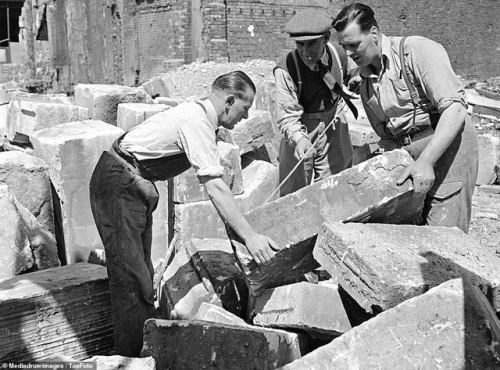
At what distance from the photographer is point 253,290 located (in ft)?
10.4

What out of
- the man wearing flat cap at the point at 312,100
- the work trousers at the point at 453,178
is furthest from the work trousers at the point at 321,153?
the work trousers at the point at 453,178

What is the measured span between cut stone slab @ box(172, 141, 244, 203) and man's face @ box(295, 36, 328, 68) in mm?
1001

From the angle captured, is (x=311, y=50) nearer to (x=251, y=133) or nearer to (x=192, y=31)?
(x=251, y=133)

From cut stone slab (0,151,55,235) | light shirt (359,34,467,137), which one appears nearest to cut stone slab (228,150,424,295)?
light shirt (359,34,467,137)

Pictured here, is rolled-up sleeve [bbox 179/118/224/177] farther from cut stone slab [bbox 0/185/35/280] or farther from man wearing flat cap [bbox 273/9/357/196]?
cut stone slab [bbox 0/185/35/280]

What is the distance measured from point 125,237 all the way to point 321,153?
193cm

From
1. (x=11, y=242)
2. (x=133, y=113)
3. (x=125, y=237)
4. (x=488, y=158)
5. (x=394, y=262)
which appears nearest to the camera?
(x=394, y=262)

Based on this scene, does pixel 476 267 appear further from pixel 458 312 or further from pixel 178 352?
pixel 178 352

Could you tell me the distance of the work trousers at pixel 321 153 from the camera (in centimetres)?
462

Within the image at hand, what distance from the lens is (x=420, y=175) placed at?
305 cm

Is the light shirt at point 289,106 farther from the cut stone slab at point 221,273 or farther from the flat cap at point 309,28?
the cut stone slab at point 221,273

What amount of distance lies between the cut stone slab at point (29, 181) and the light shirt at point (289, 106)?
2124 millimetres

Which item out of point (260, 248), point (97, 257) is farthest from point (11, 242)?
point (260, 248)

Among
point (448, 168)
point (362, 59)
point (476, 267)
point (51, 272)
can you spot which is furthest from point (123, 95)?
point (476, 267)
